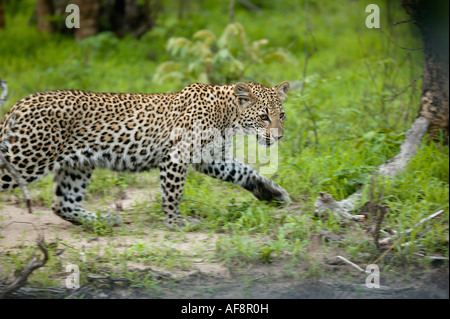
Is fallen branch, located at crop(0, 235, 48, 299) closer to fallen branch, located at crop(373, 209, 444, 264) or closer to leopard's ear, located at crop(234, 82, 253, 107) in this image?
leopard's ear, located at crop(234, 82, 253, 107)

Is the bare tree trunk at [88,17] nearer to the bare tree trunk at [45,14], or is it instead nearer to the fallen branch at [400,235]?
the bare tree trunk at [45,14]

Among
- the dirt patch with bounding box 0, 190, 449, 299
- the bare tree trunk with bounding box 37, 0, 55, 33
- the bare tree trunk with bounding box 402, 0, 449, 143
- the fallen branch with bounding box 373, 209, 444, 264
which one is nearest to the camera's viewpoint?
the dirt patch with bounding box 0, 190, 449, 299

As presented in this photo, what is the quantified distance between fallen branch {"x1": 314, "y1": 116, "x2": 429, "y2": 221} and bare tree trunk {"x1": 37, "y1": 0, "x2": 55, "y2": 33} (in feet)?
35.0

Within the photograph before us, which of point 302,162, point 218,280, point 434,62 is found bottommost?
point 218,280

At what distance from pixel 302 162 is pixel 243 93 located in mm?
1429

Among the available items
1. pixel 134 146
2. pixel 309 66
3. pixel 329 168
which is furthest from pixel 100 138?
pixel 309 66

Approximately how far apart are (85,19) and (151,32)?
1656 mm

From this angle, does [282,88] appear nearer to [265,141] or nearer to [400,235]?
[265,141]

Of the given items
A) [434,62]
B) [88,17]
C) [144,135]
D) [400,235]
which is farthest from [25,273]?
[88,17]

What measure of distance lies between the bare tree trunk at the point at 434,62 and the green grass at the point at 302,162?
360mm

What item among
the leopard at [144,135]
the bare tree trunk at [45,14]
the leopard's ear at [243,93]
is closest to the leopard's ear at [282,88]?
the leopard at [144,135]

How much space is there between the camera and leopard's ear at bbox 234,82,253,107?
Answer: 704 centimetres

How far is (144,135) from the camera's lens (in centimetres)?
698

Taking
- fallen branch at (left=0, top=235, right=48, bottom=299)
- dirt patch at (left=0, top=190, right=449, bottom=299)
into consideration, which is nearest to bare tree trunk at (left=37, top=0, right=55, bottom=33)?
dirt patch at (left=0, top=190, right=449, bottom=299)
